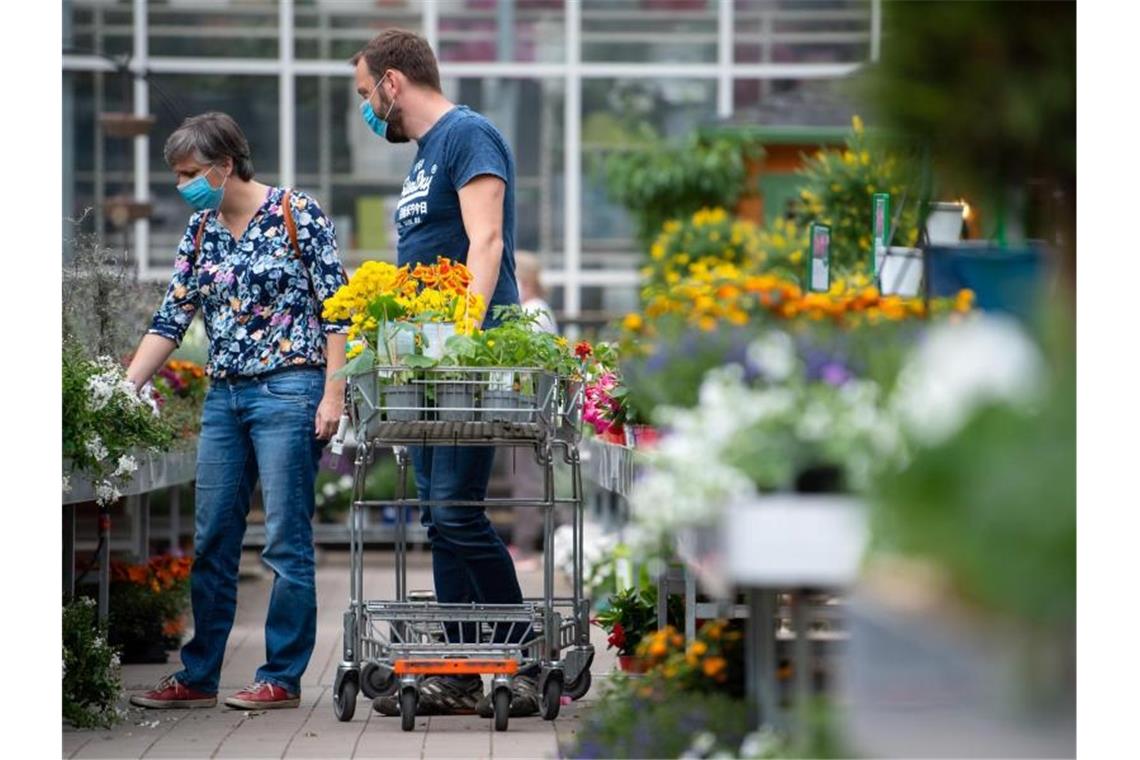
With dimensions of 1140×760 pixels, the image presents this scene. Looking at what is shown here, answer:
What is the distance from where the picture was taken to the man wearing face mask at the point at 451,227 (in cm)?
532

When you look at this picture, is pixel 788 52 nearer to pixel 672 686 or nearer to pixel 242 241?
pixel 242 241

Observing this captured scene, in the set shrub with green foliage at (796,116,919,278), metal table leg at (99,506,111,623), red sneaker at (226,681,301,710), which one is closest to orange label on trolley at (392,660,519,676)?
red sneaker at (226,681,301,710)

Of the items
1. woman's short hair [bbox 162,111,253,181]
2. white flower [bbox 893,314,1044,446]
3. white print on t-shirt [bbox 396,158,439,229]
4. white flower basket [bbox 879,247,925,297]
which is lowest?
white flower [bbox 893,314,1044,446]

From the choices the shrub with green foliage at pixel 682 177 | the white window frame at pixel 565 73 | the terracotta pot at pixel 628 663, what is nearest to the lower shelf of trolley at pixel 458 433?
the terracotta pot at pixel 628 663

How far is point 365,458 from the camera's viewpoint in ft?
16.8

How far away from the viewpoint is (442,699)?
18.0 feet

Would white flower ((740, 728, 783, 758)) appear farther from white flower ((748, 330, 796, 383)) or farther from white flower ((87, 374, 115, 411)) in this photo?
white flower ((87, 374, 115, 411))

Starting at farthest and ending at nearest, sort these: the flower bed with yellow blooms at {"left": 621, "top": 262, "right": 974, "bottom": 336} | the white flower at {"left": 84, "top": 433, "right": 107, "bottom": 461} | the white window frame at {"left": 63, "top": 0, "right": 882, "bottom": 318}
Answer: the white window frame at {"left": 63, "top": 0, "right": 882, "bottom": 318}, the white flower at {"left": 84, "top": 433, "right": 107, "bottom": 461}, the flower bed with yellow blooms at {"left": 621, "top": 262, "right": 974, "bottom": 336}

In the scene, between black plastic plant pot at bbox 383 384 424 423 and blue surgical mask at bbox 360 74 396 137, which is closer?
black plastic plant pot at bbox 383 384 424 423

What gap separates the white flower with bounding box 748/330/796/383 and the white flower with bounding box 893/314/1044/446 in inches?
7.3

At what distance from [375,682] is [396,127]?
1.50m

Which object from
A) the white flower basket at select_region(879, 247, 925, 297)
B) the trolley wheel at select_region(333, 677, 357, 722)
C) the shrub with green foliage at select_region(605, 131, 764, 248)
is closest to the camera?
the white flower basket at select_region(879, 247, 925, 297)

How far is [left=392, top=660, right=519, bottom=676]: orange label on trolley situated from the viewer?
16.9ft

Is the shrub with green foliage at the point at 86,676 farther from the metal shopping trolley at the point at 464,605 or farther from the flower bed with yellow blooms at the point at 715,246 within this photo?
the flower bed with yellow blooms at the point at 715,246
